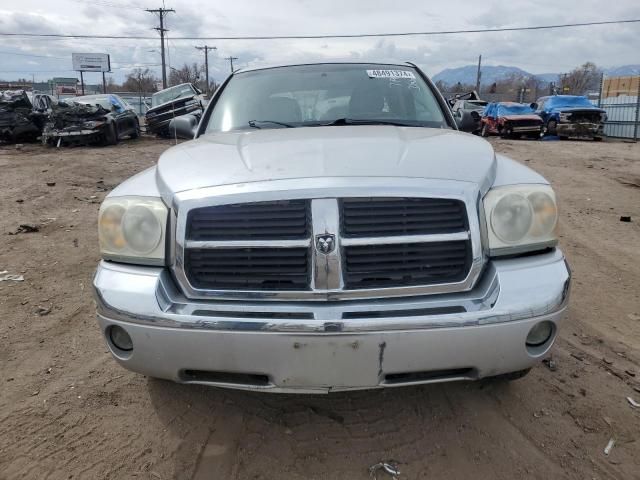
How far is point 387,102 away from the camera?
3443 mm

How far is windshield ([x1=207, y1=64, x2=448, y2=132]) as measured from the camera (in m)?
3.32

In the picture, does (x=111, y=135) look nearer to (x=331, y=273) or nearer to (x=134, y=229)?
(x=134, y=229)

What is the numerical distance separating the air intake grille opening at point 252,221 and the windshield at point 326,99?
1363mm

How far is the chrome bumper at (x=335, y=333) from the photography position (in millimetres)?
1872

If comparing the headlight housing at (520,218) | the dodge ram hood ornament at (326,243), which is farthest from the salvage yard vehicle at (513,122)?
the dodge ram hood ornament at (326,243)

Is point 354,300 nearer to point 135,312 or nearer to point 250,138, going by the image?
point 135,312

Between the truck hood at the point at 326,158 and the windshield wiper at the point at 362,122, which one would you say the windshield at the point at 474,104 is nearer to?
the windshield wiper at the point at 362,122

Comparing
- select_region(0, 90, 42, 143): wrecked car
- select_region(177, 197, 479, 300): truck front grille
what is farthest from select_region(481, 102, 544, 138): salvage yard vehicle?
select_region(177, 197, 479, 300): truck front grille

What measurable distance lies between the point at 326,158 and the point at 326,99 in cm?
135

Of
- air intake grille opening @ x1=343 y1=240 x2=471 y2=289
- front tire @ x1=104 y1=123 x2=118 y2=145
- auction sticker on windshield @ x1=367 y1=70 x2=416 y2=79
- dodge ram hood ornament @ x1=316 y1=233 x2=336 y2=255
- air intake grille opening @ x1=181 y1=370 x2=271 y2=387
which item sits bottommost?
air intake grille opening @ x1=181 y1=370 x2=271 y2=387

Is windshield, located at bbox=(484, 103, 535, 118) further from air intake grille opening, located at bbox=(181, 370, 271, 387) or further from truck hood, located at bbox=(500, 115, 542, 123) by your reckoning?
air intake grille opening, located at bbox=(181, 370, 271, 387)

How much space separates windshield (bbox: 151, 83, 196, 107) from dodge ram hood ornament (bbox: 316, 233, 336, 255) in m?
17.4

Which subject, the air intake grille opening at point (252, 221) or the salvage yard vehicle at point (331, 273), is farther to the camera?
the air intake grille opening at point (252, 221)

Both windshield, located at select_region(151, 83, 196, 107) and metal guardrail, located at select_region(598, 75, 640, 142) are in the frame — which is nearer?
windshield, located at select_region(151, 83, 196, 107)
